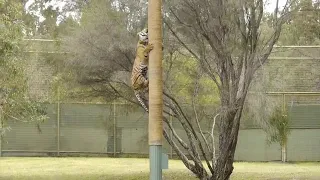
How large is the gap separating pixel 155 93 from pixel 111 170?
53.4 ft

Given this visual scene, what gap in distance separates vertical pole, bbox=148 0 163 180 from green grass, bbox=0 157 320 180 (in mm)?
13360


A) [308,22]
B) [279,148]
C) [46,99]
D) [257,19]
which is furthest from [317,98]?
[257,19]

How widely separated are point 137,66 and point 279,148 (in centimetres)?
2080

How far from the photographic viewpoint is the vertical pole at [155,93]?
4.89 m

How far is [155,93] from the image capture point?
4984mm

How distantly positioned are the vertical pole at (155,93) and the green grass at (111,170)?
13360 millimetres

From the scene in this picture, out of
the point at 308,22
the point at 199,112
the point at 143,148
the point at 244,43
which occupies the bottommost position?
the point at 143,148

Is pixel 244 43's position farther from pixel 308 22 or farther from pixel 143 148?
pixel 143 148

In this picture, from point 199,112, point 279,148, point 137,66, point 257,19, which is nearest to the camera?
point 137,66

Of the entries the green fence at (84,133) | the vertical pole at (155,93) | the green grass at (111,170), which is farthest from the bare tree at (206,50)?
the green fence at (84,133)

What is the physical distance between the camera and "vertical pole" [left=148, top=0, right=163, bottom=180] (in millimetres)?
4895

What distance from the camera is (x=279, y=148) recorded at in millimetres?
25547

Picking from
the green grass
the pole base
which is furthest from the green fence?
the pole base

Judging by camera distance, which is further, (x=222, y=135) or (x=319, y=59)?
(x=319, y=59)
